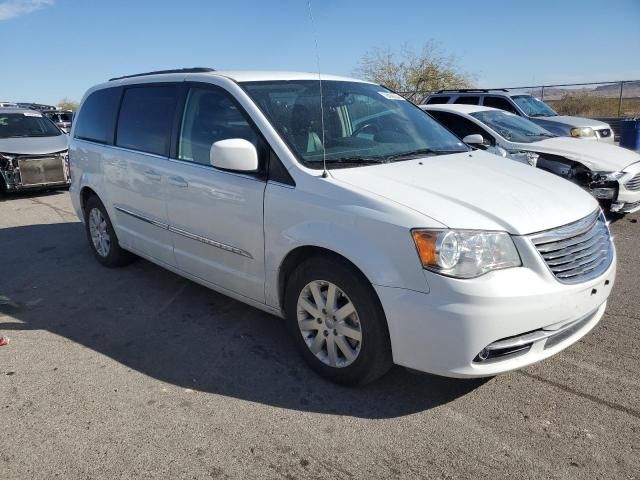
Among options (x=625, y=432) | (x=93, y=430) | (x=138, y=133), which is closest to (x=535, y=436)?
(x=625, y=432)

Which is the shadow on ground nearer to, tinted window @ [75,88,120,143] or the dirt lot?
the dirt lot

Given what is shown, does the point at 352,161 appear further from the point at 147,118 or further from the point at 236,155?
the point at 147,118

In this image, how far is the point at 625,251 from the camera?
19.1ft

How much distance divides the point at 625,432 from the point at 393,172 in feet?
6.12

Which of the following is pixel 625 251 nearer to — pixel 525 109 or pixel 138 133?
pixel 138 133

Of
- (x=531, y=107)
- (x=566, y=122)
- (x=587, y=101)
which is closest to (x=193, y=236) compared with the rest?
(x=566, y=122)

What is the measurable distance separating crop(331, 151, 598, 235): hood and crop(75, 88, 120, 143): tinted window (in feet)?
9.86

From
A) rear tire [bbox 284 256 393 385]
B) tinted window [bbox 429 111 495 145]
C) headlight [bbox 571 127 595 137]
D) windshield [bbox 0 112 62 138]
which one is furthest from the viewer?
headlight [bbox 571 127 595 137]

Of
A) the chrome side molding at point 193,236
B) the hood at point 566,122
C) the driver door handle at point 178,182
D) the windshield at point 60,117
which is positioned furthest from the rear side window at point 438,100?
the windshield at point 60,117

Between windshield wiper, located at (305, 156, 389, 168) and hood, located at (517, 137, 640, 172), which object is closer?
windshield wiper, located at (305, 156, 389, 168)

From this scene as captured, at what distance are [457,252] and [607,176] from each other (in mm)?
5130

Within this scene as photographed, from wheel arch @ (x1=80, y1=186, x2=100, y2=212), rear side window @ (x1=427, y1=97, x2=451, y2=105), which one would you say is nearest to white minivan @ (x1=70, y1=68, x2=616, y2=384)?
wheel arch @ (x1=80, y1=186, x2=100, y2=212)

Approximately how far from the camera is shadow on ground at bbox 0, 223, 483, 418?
3.17m

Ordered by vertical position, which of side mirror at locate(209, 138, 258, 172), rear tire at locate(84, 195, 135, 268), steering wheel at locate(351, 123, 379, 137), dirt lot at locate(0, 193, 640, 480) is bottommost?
dirt lot at locate(0, 193, 640, 480)
